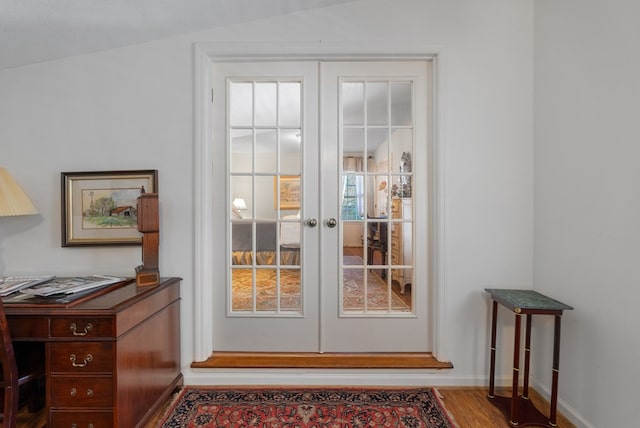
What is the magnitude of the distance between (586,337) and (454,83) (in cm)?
160

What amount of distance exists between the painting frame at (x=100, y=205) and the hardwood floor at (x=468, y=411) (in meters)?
0.96

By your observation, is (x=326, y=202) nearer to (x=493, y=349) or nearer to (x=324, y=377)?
(x=324, y=377)

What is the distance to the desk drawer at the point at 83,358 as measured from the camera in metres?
1.21

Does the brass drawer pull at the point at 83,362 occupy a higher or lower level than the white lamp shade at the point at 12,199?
lower

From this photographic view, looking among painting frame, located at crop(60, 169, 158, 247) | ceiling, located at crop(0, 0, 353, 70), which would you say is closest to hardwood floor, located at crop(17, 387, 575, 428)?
painting frame, located at crop(60, 169, 158, 247)

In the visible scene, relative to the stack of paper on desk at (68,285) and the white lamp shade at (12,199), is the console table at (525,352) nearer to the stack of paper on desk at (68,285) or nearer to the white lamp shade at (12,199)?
the stack of paper on desk at (68,285)

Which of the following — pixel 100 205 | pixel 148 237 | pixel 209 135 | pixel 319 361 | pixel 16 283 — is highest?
pixel 209 135

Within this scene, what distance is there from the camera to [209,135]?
1802 millimetres

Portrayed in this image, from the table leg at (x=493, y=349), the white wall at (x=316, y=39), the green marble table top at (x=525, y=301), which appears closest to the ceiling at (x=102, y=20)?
the white wall at (x=316, y=39)

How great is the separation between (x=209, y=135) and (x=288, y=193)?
636 mm

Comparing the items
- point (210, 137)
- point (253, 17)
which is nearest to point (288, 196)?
point (210, 137)

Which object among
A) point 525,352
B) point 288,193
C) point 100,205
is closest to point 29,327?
point 100,205

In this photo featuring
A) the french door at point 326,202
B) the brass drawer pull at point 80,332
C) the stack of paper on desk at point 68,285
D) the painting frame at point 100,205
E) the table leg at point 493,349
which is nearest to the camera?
the brass drawer pull at point 80,332

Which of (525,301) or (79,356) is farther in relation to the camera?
(525,301)
